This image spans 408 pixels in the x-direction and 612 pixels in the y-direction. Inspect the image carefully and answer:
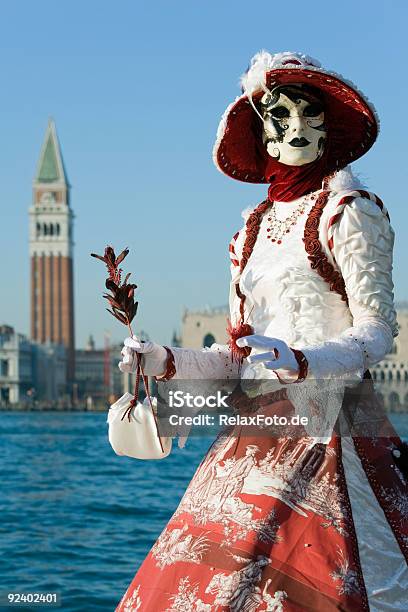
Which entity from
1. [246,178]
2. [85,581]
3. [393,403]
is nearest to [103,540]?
[85,581]

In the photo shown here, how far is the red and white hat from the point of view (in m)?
2.85

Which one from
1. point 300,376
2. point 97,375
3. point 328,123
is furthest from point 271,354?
point 97,375

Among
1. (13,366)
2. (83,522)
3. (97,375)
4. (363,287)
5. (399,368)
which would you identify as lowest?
(97,375)

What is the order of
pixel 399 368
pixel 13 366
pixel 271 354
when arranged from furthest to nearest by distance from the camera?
pixel 13 366, pixel 399 368, pixel 271 354

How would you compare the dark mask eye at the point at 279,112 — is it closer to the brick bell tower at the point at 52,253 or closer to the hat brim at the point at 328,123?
the hat brim at the point at 328,123

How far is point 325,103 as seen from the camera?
293cm

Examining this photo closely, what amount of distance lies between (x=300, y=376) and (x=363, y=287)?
31 cm

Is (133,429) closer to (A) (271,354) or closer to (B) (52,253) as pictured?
(A) (271,354)

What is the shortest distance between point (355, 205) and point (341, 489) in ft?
2.07

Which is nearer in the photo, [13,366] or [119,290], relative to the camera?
[119,290]

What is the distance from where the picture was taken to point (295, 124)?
290 centimetres

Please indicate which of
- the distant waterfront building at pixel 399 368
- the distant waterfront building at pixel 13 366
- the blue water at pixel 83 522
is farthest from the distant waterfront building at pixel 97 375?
the blue water at pixel 83 522

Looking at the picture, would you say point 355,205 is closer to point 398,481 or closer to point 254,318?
point 254,318

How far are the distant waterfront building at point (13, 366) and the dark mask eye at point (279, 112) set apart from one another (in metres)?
90.2
